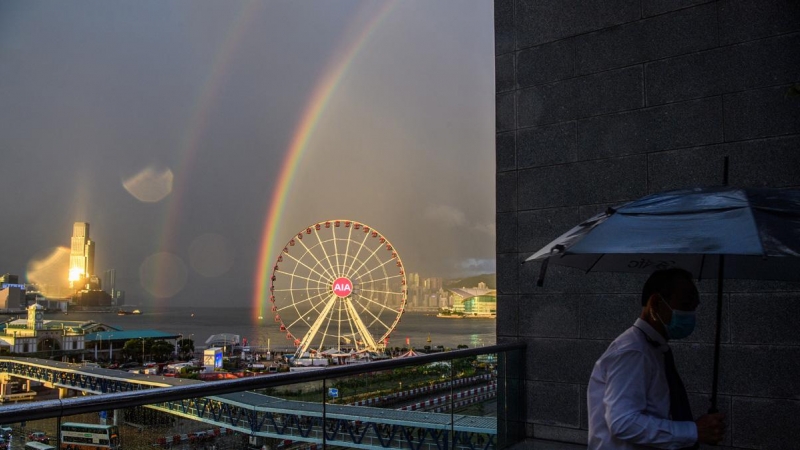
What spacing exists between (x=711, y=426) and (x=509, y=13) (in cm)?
509

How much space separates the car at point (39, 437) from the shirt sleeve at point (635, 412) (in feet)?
6.41

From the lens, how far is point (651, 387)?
2287 millimetres

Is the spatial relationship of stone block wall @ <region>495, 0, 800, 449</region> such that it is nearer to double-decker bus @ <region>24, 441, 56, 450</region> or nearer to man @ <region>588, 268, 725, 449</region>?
man @ <region>588, 268, 725, 449</region>

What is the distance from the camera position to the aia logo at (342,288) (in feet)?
136

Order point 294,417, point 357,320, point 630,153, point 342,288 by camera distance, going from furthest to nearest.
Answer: point 357,320 < point 342,288 < point 630,153 < point 294,417

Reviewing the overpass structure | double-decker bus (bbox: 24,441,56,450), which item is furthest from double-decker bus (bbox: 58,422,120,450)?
the overpass structure

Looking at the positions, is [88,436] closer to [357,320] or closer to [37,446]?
[37,446]

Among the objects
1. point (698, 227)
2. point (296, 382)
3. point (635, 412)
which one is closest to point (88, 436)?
point (296, 382)

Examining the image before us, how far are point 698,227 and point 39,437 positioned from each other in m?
2.46

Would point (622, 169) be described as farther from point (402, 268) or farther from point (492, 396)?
point (402, 268)

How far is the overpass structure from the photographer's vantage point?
2.80 metres

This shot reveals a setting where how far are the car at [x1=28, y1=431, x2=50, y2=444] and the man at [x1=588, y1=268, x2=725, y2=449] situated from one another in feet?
6.41

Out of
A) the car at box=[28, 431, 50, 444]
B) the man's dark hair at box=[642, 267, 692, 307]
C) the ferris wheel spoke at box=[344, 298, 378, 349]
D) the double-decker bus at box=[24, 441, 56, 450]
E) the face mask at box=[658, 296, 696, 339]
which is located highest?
the man's dark hair at box=[642, 267, 692, 307]

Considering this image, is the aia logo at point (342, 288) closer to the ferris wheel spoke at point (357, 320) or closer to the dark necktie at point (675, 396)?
the ferris wheel spoke at point (357, 320)
